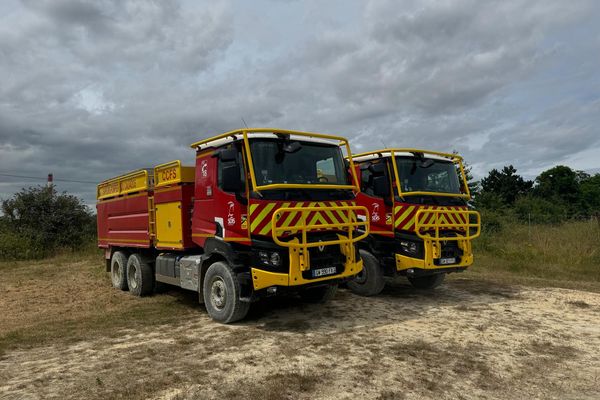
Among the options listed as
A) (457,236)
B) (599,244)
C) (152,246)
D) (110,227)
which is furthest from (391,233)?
(599,244)

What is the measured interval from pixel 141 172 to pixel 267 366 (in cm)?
547

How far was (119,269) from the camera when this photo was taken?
32.3 feet

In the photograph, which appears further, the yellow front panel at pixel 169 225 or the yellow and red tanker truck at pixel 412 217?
the yellow and red tanker truck at pixel 412 217

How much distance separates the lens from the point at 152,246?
8523mm

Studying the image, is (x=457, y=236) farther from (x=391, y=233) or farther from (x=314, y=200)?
(x=314, y=200)

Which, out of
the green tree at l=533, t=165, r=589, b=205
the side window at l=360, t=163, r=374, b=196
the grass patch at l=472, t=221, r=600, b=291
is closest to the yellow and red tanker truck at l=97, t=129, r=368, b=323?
the side window at l=360, t=163, r=374, b=196

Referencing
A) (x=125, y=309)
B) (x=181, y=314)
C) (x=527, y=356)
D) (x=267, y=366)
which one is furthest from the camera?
(x=125, y=309)

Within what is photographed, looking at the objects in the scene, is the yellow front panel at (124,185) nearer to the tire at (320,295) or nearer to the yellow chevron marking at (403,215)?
the tire at (320,295)

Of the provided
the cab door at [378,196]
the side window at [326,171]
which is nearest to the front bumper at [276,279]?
the side window at [326,171]

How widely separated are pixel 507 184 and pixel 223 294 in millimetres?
52345

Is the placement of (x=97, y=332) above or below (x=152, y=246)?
below

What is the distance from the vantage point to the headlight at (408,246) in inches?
304

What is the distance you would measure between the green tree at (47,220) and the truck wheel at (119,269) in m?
12.8

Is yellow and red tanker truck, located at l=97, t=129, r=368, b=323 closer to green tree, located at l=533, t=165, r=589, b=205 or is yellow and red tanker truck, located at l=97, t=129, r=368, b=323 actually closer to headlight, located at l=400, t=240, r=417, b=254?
headlight, located at l=400, t=240, r=417, b=254
